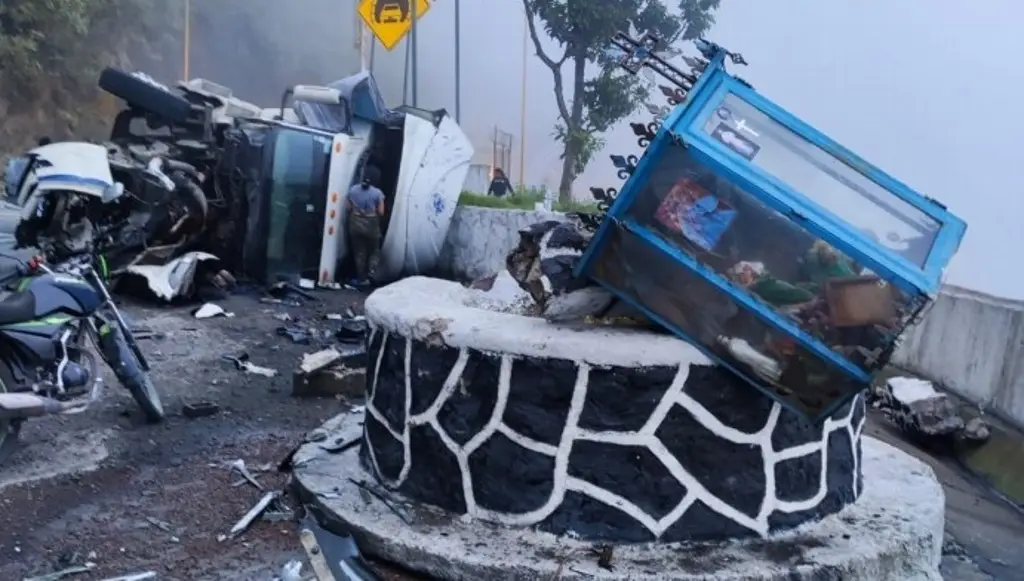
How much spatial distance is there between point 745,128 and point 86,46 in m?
22.7

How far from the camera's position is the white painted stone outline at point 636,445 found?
3676 millimetres

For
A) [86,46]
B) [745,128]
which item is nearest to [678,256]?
[745,128]

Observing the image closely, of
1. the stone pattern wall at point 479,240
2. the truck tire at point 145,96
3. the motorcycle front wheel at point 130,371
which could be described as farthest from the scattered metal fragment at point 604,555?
the truck tire at point 145,96

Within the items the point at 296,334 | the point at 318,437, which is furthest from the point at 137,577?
the point at 296,334

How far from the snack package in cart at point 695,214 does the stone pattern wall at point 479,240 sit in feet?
27.4

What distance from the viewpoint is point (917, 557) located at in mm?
3844

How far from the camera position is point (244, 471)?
5.08m

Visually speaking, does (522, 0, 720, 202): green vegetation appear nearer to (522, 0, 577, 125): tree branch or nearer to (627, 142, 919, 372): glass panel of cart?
(522, 0, 577, 125): tree branch

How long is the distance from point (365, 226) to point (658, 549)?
8878mm

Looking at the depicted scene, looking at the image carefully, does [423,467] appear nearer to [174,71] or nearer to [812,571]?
[812,571]

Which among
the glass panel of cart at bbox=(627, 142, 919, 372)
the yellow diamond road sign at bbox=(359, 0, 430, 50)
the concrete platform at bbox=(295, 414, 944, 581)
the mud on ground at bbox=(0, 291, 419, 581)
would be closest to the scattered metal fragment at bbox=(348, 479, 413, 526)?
the concrete platform at bbox=(295, 414, 944, 581)

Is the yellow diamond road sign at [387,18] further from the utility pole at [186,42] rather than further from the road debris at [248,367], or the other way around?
the utility pole at [186,42]

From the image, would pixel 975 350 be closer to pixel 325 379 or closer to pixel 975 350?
pixel 975 350

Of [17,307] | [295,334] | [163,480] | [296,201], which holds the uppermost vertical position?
[17,307]
